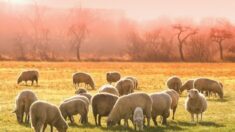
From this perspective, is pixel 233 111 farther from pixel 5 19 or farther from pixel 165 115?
pixel 5 19

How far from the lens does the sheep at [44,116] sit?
1825 centimetres

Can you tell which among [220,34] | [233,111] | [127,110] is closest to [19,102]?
[127,110]

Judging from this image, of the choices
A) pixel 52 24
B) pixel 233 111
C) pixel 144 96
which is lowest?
pixel 233 111

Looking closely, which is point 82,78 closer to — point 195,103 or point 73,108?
point 195,103

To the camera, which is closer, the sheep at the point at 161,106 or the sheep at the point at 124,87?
the sheep at the point at 161,106

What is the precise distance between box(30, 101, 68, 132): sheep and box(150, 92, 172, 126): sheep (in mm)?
4416

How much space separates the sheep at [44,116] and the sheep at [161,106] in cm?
442

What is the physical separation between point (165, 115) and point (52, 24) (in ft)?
355

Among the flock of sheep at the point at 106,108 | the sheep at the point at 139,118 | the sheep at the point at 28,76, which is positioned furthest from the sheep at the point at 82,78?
the sheep at the point at 139,118

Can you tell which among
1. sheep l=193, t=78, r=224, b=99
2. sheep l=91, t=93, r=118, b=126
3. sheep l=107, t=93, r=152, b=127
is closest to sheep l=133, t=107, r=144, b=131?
sheep l=107, t=93, r=152, b=127

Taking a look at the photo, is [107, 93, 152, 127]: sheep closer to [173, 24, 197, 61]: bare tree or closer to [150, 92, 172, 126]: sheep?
[150, 92, 172, 126]: sheep

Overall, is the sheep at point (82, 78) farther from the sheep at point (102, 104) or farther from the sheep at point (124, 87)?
the sheep at point (102, 104)

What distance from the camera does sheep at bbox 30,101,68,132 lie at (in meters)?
18.2

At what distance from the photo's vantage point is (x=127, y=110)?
65.3ft
